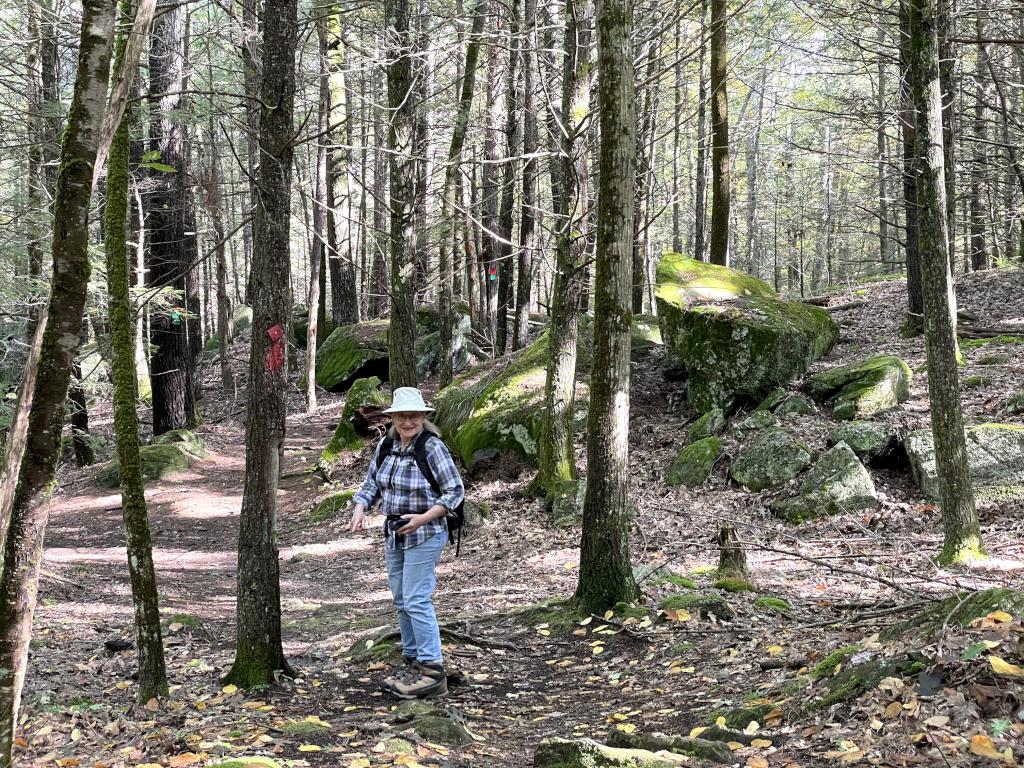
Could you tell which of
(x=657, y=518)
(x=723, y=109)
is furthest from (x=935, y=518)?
(x=723, y=109)

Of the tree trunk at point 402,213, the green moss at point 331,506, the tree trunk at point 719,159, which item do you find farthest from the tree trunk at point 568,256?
the tree trunk at point 719,159

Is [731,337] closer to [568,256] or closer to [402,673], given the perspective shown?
[568,256]

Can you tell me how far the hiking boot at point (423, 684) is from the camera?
5309mm

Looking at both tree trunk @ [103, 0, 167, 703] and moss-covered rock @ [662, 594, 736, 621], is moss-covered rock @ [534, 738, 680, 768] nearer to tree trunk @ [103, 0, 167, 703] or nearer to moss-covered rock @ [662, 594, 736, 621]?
tree trunk @ [103, 0, 167, 703]

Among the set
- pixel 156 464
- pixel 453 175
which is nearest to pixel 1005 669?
pixel 453 175

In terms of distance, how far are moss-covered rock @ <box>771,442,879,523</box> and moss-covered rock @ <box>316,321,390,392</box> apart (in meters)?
14.6

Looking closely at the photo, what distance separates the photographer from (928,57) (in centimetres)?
661

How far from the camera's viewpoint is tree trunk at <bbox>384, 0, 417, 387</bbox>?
11516mm

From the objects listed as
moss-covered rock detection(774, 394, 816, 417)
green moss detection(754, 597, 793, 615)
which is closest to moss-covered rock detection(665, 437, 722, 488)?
moss-covered rock detection(774, 394, 816, 417)

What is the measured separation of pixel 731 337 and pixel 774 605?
644cm

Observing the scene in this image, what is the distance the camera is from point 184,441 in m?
16.8

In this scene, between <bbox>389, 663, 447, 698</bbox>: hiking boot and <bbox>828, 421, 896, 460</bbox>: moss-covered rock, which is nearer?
<bbox>389, 663, 447, 698</bbox>: hiking boot

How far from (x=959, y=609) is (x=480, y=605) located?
4935mm

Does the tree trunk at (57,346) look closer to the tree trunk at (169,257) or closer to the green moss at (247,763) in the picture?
the green moss at (247,763)
